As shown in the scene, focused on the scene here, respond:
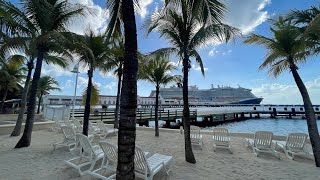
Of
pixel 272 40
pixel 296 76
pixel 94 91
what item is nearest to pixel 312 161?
pixel 296 76

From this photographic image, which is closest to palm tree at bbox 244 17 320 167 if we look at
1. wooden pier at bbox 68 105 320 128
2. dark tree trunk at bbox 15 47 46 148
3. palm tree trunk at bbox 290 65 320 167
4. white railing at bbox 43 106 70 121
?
palm tree trunk at bbox 290 65 320 167

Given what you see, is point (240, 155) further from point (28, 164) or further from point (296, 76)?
point (28, 164)

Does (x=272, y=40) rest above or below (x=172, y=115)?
above

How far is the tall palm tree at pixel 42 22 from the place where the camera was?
711cm

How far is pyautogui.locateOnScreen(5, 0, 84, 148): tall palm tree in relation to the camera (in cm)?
711

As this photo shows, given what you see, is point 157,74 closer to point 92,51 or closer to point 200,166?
point 92,51

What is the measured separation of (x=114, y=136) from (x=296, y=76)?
9.59m

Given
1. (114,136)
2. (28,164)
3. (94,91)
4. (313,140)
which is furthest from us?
(114,136)

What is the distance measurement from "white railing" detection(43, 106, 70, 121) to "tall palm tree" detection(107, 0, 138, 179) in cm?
1639

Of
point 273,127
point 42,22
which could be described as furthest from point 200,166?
point 273,127

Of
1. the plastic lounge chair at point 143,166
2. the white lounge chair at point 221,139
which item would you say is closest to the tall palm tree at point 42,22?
the plastic lounge chair at point 143,166

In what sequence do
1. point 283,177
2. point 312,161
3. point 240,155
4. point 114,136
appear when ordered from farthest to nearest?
1. point 114,136
2. point 240,155
3. point 312,161
4. point 283,177

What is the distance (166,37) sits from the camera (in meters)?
6.82

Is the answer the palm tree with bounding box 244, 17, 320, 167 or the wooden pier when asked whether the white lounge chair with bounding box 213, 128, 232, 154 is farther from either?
Answer: the wooden pier
